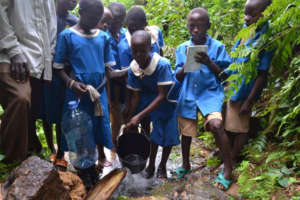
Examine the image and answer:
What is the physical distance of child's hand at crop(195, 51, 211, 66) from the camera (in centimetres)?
314

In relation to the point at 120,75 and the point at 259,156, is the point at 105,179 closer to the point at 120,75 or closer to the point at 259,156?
the point at 120,75

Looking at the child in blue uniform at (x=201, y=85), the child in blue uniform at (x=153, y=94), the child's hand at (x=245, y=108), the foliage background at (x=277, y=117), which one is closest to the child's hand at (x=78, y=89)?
the child in blue uniform at (x=153, y=94)

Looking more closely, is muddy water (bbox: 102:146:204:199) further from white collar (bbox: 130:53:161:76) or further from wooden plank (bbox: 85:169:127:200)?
white collar (bbox: 130:53:161:76)

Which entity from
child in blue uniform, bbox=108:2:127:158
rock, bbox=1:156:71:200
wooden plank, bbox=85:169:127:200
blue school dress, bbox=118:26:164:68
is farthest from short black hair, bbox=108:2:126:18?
rock, bbox=1:156:71:200

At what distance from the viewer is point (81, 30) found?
3.13m

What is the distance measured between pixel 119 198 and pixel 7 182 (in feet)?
3.53

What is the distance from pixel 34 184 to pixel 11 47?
1.30m

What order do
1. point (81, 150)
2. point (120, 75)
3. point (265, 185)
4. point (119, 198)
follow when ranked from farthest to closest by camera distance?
point (120, 75), point (81, 150), point (119, 198), point (265, 185)

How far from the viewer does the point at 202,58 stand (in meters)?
3.16

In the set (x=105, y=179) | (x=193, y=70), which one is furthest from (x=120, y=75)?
(x=105, y=179)

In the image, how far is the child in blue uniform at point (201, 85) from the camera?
3133 mm

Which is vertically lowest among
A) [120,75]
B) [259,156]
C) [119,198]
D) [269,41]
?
[119,198]

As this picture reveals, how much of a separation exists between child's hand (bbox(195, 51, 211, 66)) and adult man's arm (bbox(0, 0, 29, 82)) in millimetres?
1773

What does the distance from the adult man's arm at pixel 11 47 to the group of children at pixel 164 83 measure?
19.0 inches
